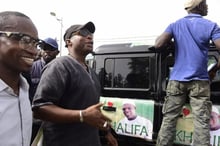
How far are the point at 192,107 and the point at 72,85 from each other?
1534 millimetres

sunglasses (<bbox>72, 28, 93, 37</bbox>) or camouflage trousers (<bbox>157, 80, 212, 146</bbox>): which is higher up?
sunglasses (<bbox>72, 28, 93, 37</bbox>)

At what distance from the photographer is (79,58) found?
2.20m

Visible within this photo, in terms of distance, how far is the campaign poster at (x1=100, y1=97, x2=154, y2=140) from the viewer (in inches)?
152

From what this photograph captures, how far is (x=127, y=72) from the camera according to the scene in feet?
13.8

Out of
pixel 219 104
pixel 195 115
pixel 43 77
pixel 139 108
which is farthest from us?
pixel 139 108

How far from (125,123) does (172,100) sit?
101cm

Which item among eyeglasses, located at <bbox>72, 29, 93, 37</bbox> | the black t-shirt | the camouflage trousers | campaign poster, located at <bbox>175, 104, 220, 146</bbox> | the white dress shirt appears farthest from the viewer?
campaign poster, located at <bbox>175, 104, 220, 146</bbox>

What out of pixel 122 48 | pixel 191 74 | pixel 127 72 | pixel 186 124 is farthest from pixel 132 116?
pixel 191 74

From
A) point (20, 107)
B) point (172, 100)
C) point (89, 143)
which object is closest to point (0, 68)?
point (20, 107)

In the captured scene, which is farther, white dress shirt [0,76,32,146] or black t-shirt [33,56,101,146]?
black t-shirt [33,56,101,146]

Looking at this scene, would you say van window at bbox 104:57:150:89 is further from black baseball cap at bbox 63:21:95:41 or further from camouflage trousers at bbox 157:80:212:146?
black baseball cap at bbox 63:21:95:41

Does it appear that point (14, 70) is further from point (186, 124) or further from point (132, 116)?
point (132, 116)

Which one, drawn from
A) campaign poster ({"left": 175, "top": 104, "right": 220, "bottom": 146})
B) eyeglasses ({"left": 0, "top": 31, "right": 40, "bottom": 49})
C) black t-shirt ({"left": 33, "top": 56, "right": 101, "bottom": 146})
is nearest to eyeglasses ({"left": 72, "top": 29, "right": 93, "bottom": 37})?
black t-shirt ({"left": 33, "top": 56, "right": 101, "bottom": 146})

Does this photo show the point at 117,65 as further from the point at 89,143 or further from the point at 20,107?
the point at 20,107
